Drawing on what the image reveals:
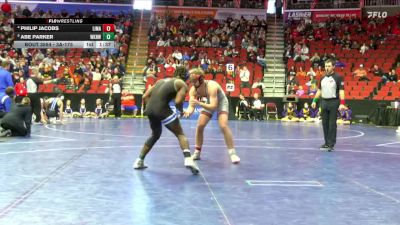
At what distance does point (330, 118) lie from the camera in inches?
367

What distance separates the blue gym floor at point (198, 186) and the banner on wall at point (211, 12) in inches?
800

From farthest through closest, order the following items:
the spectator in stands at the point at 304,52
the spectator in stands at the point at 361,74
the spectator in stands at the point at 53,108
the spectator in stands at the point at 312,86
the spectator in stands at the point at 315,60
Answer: the spectator in stands at the point at 304,52 < the spectator in stands at the point at 315,60 < the spectator in stands at the point at 361,74 < the spectator in stands at the point at 312,86 < the spectator in stands at the point at 53,108

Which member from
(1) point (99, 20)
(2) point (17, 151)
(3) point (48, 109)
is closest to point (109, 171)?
(2) point (17, 151)

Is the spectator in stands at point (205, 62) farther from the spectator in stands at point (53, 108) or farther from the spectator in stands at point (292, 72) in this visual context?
the spectator in stands at point (53, 108)

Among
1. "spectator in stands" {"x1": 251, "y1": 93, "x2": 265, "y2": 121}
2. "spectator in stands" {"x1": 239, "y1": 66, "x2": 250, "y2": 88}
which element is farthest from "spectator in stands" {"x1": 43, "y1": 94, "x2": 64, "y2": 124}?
"spectator in stands" {"x1": 239, "y1": 66, "x2": 250, "y2": 88}

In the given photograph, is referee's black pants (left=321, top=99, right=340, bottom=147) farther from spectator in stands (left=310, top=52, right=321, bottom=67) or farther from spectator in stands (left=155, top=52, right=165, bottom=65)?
spectator in stands (left=155, top=52, right=165, bottom=65)

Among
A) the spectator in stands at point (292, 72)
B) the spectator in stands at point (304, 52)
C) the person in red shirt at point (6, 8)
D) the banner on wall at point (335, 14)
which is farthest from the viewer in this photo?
the banner on wall at point (335, 14)

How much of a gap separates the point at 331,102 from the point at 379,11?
21.4 metres

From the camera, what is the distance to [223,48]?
25.2 meters

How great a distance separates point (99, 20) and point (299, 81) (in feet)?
28.1

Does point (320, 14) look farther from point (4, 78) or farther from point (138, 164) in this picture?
point (138, 164)

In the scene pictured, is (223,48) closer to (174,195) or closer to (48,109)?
(48,109)

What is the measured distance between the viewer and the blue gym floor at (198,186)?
13.8 ft

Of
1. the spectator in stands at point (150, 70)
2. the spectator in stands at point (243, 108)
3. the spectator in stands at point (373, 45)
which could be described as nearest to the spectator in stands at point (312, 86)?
the spectator in stands at point (243, 108)
